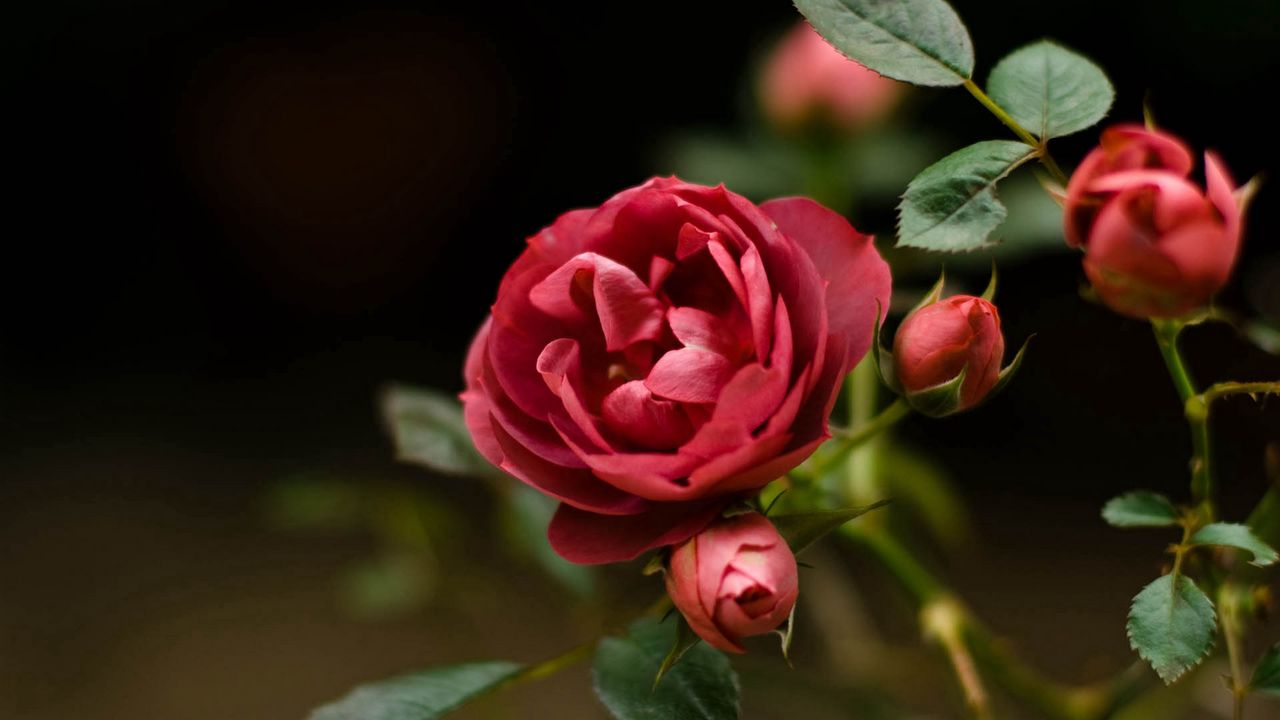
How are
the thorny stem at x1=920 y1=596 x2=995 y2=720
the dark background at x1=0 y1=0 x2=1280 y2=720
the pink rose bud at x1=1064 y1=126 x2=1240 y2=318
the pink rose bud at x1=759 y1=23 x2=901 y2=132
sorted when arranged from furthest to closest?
1. the dark background at x1=0 y1=0 x2=1280 y2=720
2. the pink rose bud at x1=759 y1=23 x2=901 y2=132
3. the thorny stem at x1=920 y1=596 x2=995 y2=720
4. the pink rose bud at x1=1064 y1=126 x2=1240 y2=318

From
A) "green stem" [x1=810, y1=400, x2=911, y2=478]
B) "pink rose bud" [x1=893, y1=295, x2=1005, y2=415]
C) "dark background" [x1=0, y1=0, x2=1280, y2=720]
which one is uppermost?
"pink rose bud" [x1=893, y1=295, x2=1005, y2=415]

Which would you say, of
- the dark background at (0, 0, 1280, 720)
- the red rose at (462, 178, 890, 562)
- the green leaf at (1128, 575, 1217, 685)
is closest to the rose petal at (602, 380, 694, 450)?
the red rose at (462, 178, 890, 562)

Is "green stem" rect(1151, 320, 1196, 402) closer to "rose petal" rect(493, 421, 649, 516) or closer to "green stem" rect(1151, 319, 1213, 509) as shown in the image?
"green stem" rect(1151, 319, 1213, 509)

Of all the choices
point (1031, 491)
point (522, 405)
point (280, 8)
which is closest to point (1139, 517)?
point (522, 405)

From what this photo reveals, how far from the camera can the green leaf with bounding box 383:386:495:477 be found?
0.36m

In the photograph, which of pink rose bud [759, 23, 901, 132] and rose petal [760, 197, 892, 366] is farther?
pink rose bud [759, 23, 901, 132]

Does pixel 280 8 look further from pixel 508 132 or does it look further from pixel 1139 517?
pixel 1139 517

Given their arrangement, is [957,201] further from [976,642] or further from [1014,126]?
[976,642]

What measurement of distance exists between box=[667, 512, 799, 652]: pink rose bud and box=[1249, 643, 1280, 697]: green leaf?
121 mm

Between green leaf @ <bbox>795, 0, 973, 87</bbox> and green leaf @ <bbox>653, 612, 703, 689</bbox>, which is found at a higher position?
green leaf @ <bbox>795, 0, 973, 87</bbox>

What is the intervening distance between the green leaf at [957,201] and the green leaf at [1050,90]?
2cm

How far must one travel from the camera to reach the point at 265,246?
1.14 meters

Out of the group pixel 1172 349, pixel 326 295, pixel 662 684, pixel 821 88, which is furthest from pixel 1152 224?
pixel 326 295

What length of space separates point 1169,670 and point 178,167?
1075 mm
